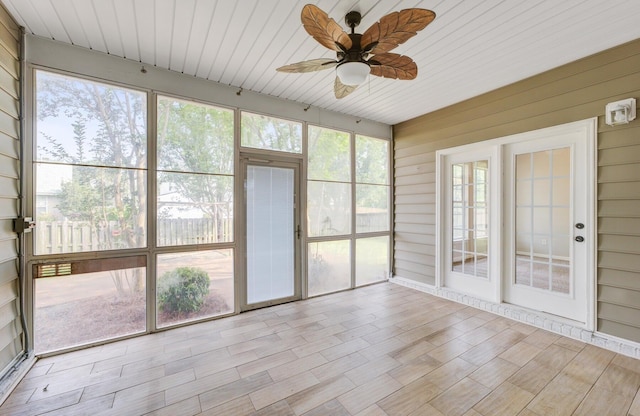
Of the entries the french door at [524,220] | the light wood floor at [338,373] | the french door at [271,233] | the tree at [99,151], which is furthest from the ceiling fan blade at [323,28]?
the french door at [524,220]

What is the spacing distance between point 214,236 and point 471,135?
3748 millimetres

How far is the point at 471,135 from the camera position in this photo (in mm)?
3795

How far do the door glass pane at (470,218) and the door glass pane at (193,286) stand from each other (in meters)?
3.31

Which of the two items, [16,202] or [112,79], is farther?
[112,79]

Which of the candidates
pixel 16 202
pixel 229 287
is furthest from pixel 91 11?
pixel 229 287

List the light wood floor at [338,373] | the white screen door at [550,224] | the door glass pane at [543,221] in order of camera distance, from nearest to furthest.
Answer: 1. the light wood floor at [338,373]
2. the white screen door at [550,224]
3. the door glass pane at [543,221]

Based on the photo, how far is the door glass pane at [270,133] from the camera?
11.8ft

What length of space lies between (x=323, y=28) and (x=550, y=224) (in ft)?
10.8

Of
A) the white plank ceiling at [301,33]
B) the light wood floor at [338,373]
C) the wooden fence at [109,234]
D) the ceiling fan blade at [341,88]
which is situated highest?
the white plank ceiling at [301,33]

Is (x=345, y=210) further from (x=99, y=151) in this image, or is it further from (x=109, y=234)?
(x=99, y=151)

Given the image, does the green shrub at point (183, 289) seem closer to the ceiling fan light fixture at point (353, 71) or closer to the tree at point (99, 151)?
the tree at point (99, 151)

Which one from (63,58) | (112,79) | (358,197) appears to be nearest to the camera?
(63,58)

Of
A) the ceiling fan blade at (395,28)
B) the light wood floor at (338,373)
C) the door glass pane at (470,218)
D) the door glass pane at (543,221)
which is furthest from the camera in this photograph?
the door glass pane at (470,218)

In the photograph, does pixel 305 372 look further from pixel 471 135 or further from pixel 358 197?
pixel 471 135
